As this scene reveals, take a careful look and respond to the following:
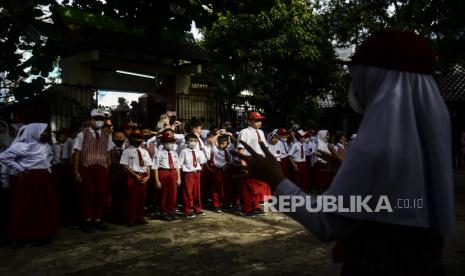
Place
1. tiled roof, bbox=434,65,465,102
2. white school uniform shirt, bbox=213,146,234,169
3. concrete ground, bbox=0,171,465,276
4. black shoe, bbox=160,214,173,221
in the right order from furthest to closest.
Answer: tiled roof, bbox=434,65,465,102, white school uniform shirt, bbox=213,146,234,169, black shoe, bbox=160,214,173,221, concrete ground, bbox=0,171,465,276

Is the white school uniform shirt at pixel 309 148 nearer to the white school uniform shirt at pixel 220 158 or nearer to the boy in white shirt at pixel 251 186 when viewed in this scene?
the white school uniform shirt at pixel 220 158

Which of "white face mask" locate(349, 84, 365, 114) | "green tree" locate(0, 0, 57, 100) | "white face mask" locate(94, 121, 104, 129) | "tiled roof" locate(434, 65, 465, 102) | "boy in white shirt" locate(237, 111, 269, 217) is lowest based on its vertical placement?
"boy in white shirt" locate(237, 111, 269, 217)

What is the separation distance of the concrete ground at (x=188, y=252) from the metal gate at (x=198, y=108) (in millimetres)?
6133

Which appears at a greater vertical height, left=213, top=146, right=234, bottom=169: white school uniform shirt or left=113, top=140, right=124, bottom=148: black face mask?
left=113, top=140, right=124, bottom=148: black face mask

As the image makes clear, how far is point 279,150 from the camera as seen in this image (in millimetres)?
10719

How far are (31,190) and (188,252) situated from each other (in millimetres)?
2583

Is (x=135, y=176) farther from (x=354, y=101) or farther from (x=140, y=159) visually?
(x=354, y=101)

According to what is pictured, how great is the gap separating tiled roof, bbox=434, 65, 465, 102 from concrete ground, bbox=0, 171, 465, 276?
→ 53.5 ft

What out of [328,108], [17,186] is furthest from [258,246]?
[328,108]

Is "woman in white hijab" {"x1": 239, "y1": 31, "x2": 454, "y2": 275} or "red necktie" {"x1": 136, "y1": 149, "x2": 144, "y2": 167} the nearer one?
"woman in white hijab" {"x1": 239, "y1": 31, "x2": 454, "y2": 275}

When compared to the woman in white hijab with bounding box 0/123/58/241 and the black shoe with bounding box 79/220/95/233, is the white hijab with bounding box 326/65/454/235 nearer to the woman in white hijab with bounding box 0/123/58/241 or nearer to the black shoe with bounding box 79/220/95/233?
the woman in white hijab with bounding box 0/123/58/241

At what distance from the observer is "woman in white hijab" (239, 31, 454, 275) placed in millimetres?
1396

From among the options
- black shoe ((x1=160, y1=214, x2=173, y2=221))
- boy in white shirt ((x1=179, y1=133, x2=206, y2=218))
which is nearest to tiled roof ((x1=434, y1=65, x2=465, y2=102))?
boy in white shirt ((x1=179, y1=133, x2=206, y2=218))

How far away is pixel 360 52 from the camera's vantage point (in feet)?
5.05
